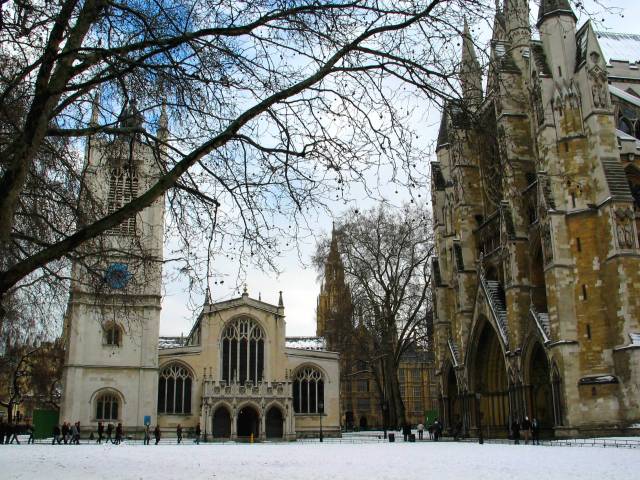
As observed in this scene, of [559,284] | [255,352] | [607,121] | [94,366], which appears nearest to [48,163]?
[559,284]

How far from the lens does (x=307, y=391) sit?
49.1 metres

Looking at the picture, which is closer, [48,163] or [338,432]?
[48,163]

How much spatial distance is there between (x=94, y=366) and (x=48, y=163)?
3232 cm

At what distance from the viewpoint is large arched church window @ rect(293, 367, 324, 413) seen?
48.9 metres

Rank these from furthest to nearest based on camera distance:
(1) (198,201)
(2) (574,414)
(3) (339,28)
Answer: (2) (574,414) → (1) (198,201) → (3) (339,28)

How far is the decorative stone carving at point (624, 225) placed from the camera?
28.1 meters

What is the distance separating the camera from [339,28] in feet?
32.3

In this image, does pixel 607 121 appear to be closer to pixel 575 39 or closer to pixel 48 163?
pixel 575 39

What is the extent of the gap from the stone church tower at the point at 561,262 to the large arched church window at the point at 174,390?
1772cm

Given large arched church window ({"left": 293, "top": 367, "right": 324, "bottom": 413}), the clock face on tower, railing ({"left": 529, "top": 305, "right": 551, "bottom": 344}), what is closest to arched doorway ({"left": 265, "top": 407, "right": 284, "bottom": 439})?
large arched church window ({"left": 293, "top": 367, "right": 324, "bottom": 413})

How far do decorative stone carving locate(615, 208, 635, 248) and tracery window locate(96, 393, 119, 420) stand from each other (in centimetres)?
3015

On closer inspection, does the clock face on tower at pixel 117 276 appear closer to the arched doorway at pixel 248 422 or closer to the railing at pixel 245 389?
the railing at pixel 245 389

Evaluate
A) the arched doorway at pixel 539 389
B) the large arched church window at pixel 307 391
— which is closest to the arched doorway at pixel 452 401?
the arched doorway at pixel 539 389

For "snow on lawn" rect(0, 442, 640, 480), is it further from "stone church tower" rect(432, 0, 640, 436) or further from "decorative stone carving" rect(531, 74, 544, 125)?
"decorative stone carving" rect(531, 74, 544, 125)
